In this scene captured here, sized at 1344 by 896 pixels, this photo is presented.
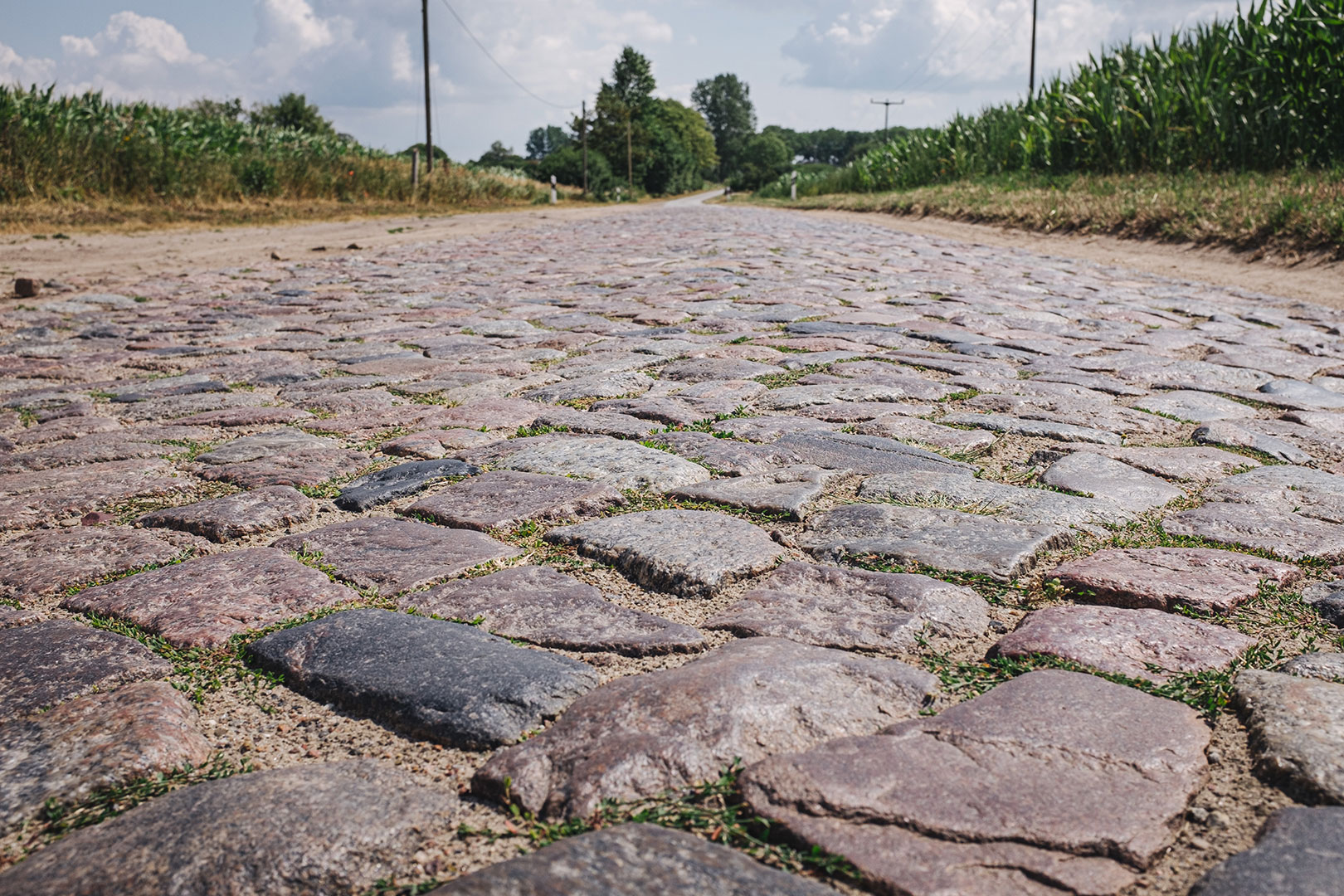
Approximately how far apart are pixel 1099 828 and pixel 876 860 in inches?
9.6

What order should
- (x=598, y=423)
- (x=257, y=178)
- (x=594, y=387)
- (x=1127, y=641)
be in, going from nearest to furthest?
(x=1127, y=641)
(x=598, y=423)
(x=594, y=387)
(x=257, y=178)

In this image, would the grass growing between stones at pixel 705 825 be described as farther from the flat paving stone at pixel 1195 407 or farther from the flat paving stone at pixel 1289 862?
the flat paving stone at pixel 1195 407

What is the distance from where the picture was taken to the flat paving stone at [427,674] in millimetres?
1266

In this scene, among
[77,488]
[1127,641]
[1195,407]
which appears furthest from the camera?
[1195,407]

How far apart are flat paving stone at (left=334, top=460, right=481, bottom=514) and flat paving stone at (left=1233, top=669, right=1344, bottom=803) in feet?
5.51

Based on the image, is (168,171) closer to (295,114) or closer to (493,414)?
(493,414)

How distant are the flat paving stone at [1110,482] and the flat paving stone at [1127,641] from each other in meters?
0.62

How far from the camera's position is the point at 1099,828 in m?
1.02

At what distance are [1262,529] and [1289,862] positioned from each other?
1200 millimetres

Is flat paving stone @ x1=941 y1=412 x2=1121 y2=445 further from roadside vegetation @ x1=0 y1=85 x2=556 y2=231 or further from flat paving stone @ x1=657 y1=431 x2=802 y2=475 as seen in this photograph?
roadside vegetation @ x1=0 y1=85 x2=556 y2=231

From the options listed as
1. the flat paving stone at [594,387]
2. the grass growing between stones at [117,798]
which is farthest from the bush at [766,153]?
the grass growing between stones at [117,798]

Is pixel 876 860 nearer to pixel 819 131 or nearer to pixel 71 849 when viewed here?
pixel 71 849

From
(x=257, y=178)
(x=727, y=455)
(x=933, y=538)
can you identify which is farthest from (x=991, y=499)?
(x=257, y=178)

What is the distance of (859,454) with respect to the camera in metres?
2.49
